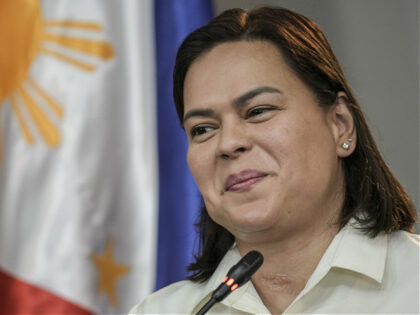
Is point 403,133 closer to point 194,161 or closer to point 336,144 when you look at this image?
point 336,144

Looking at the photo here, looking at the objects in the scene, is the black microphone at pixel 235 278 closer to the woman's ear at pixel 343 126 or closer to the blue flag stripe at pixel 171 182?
the woman's ear at pixel 343 126

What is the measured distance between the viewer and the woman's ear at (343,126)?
5.35 feet

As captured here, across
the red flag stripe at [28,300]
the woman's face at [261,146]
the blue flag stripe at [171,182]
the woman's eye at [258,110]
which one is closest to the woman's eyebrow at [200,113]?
the woman's face at [261,146]

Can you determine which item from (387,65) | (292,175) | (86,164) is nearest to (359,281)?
(292,175)

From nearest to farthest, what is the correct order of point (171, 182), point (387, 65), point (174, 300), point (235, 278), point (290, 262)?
point (235, 278) < point (290, 262) < point (174, 300) < point (171, 182) < point (387, 65)

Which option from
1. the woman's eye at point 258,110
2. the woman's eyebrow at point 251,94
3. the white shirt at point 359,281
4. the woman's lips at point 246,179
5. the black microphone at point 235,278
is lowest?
the white shirt at point 359,281

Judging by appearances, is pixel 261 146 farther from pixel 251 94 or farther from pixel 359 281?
pixel 359 281

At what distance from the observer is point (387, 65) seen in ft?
8.25

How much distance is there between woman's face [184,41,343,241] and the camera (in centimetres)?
149

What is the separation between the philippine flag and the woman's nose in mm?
655

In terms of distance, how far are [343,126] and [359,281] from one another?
0.40 m

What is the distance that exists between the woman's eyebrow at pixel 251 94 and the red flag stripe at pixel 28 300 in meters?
0.91

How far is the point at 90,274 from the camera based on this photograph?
2.04 meters

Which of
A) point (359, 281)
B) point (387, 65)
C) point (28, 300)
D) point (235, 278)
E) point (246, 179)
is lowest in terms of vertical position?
point (28, 300)
